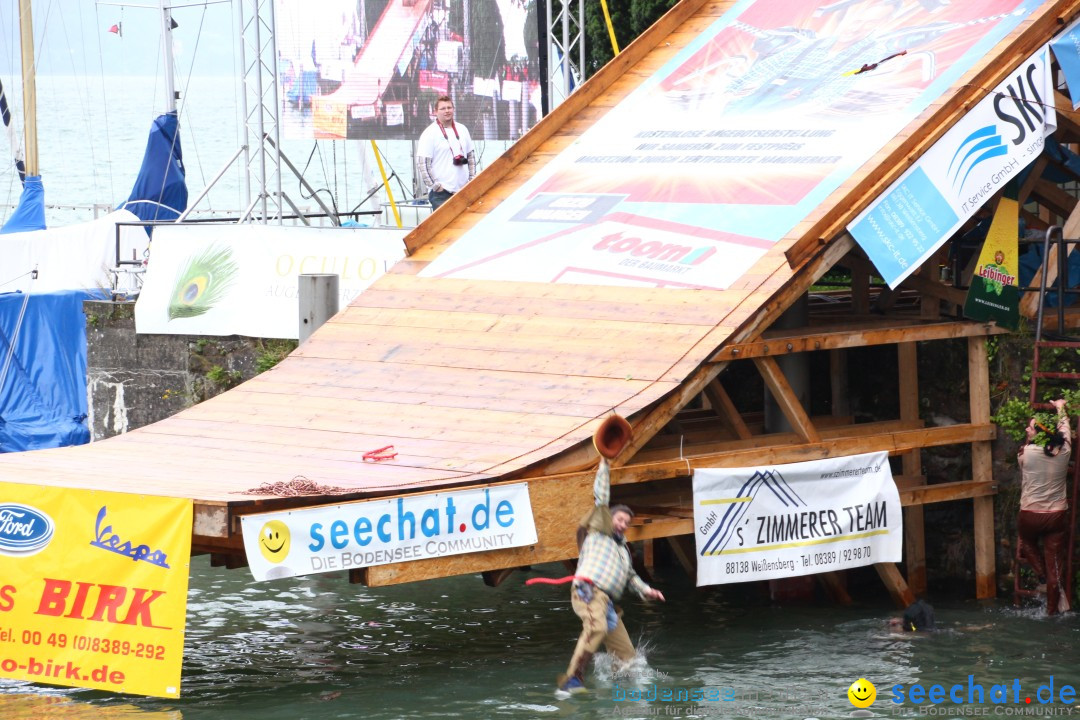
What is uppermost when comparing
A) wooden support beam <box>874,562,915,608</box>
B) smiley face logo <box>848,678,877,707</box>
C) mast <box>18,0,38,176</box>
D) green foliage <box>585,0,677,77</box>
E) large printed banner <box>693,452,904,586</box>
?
green foliage <box>585,0,677,77</box>

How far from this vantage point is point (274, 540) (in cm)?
1072

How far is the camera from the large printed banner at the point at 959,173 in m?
13.5

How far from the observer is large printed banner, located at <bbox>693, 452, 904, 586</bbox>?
12.6 meters

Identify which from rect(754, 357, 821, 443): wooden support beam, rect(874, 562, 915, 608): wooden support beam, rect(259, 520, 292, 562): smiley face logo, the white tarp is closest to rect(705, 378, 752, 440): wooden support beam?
rect(754, 357, 821, 443): wooden support beam

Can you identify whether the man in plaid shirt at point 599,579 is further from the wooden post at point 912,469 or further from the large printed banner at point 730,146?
the wooden post at point 912,469

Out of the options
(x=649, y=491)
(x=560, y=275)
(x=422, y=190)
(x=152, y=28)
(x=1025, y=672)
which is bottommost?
(x=1025, y=672)

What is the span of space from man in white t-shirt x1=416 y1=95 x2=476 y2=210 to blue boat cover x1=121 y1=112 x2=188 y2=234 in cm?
666

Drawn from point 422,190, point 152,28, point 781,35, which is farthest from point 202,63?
point 781,35

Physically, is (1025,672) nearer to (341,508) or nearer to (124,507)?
(341,508)

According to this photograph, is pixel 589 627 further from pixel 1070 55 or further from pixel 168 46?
pixel 168 46

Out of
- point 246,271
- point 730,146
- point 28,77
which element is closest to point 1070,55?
point 730,146

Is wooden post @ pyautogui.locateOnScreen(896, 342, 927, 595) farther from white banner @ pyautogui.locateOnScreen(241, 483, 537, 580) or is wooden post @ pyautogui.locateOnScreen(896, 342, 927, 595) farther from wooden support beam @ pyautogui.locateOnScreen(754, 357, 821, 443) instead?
white banner @ pyautogui.locateOnScreen(241, 483, 537, 580)

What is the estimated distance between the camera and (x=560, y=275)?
14617mm

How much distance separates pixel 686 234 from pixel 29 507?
20.2 ft
